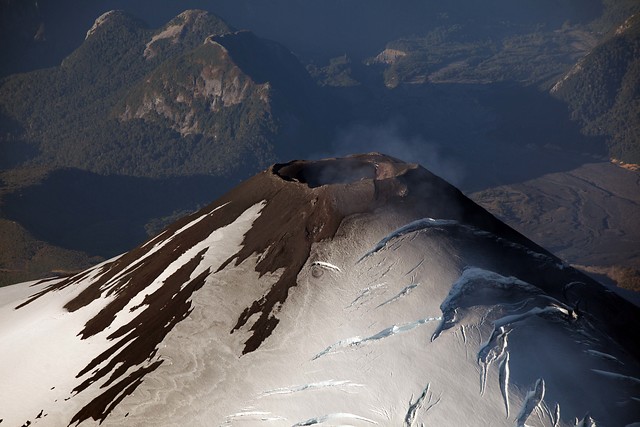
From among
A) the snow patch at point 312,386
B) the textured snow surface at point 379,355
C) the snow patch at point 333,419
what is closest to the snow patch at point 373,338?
the textured snow surface at point 379,355

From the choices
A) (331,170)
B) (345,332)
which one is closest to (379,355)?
(345,332)

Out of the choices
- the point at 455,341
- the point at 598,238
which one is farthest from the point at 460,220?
the point at 598,238

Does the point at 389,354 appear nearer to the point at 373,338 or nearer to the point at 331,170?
the point at 373,338

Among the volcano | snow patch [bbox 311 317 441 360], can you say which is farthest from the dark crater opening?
snow patch [bbox 311 317 441 360]

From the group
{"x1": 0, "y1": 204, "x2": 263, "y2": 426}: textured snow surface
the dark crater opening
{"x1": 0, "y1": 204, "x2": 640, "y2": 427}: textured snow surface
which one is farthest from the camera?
the dark crater opening

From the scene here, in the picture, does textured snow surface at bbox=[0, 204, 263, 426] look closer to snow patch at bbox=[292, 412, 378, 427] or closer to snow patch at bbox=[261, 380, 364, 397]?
snow patch at bbox=[261, 380, 364, 397]
